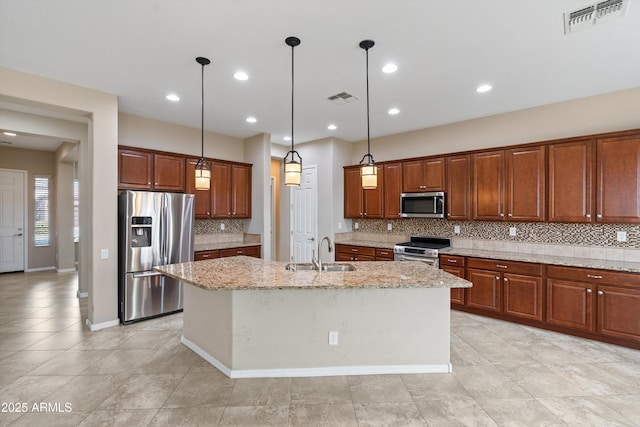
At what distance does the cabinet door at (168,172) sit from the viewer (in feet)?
15.3

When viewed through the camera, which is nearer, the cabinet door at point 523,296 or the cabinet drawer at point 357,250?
the cabinet door at point 523,296

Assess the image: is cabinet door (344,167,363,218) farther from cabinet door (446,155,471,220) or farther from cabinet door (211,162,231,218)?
cabinet door (211,162,231,218)

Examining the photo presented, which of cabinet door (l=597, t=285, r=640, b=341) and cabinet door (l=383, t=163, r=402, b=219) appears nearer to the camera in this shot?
cabinet door (l=597, t=285, r=640, b=341)

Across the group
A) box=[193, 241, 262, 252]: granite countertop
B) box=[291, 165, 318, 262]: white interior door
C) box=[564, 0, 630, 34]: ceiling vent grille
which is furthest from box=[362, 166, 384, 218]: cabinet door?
box=[564, 0, 630, 34]: ceiling vent grille

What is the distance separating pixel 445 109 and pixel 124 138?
4778mm

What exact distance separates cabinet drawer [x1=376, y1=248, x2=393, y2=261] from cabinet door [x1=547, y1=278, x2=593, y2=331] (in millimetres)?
2157

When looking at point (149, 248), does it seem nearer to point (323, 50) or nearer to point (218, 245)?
point (218, 245)

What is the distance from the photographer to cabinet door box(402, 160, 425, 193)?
5105mm

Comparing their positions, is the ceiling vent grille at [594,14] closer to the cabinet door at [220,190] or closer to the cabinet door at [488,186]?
the cabinet door at [488,186]

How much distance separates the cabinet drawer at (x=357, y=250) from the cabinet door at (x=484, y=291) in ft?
5.29

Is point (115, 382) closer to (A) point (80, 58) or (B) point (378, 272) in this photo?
(B) point (378, 272)

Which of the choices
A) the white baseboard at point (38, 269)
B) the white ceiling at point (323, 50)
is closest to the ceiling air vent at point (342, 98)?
the white ceiling at point (323, 50)

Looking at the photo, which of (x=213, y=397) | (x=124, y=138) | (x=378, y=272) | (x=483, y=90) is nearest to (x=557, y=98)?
(x=483, y=90)

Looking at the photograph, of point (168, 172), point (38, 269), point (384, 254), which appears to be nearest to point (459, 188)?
point (384, 254)
